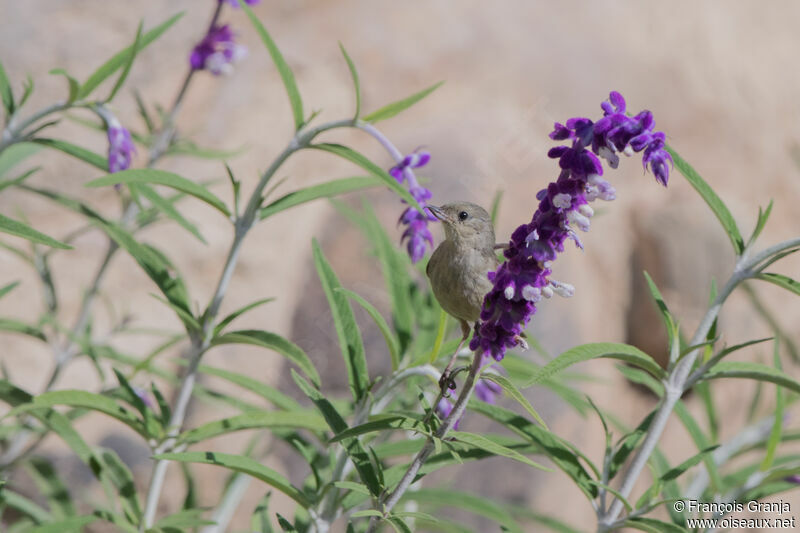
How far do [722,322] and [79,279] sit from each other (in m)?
2.96

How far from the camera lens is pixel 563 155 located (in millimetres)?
1108

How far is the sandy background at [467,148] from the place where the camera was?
11.8ft

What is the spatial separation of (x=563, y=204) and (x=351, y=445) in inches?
23.8

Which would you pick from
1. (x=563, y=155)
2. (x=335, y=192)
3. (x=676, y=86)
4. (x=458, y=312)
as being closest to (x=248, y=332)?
(x=335, y=192)

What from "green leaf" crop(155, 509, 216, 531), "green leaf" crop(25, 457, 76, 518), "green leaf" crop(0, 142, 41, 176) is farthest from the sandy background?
"green leaf" crop(155, 509, 216, 531)

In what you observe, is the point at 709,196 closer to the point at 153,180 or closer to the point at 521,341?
the point at 521,341

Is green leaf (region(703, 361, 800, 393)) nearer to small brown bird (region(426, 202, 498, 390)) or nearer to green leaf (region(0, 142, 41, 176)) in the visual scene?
small brown bird (region(426, 202, 498, 390))

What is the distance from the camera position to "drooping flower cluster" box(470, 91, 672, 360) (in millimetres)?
1074

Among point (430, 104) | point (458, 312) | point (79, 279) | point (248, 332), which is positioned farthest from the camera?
point (430, 104)

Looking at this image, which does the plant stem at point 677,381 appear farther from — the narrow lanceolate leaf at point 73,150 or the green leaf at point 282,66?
the narrow lanceolate leaf at point 73,150

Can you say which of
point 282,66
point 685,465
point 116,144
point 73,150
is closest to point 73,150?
point 73,150

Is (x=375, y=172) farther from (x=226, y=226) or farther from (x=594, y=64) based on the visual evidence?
(x=594, y=64)

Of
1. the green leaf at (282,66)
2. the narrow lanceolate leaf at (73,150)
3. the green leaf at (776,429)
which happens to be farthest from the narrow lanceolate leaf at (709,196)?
the narrow lanceolate leaf at (73,150)

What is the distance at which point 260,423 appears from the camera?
1627mm
